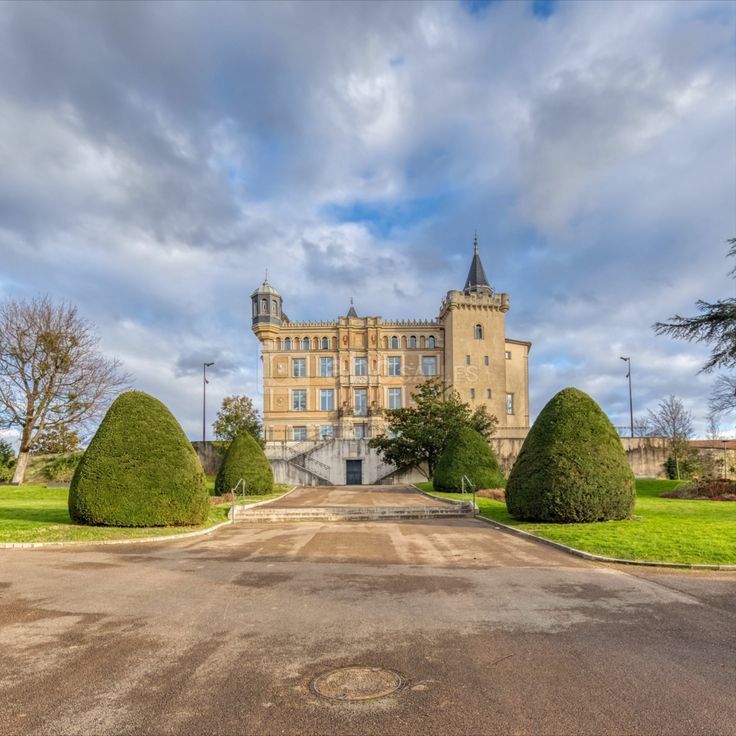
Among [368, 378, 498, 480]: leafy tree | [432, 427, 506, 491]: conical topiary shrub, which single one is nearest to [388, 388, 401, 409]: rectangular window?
[368, 378, 498, 480]: leafy tree

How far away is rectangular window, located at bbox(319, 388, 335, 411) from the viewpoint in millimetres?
62938

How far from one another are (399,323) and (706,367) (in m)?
38.7

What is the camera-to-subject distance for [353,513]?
70.6 feet

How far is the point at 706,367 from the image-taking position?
29500 mm

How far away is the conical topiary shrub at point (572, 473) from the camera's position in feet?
53.6

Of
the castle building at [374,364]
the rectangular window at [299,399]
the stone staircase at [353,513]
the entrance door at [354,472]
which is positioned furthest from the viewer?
the rectangular window at [299,399]

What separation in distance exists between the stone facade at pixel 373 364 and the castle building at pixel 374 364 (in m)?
0.11

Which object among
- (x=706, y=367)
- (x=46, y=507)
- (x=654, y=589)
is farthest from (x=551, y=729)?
(x=706, y=367)

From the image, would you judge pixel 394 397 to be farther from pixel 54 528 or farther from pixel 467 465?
pixel 54 528

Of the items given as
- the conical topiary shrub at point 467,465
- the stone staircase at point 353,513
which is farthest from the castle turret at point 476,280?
the stone staircase at point 353,513

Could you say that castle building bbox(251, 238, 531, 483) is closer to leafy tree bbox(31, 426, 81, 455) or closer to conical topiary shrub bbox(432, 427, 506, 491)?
leafy tree bbox(31, 426, 81, 455)

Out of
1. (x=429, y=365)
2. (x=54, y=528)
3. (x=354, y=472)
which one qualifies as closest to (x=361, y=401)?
(x=429, y=365)

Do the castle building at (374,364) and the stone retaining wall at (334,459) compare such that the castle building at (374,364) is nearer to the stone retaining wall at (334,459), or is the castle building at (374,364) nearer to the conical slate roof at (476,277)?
the conical slate roof at (476,277)

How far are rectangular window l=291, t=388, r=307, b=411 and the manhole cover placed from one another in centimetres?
5801
